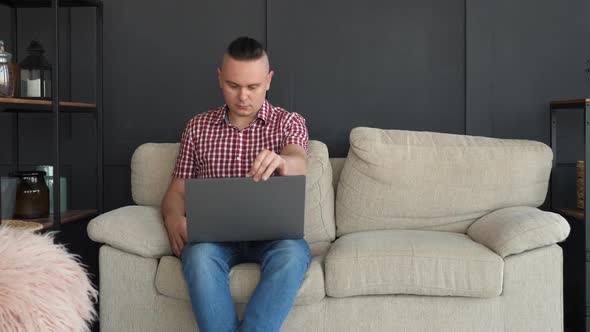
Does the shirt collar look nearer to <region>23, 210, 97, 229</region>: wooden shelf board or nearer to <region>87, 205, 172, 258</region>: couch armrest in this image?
<region>87, 205, 172, 258</region>: couch armrest

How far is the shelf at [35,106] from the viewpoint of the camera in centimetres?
301

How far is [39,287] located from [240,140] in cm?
125

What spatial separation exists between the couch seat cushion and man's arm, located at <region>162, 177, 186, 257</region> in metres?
0.08

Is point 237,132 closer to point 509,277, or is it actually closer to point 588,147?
point 509,277

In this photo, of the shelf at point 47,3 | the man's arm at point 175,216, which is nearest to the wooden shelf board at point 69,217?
the man's arm at point 175,216

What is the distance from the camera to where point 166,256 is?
2.72m

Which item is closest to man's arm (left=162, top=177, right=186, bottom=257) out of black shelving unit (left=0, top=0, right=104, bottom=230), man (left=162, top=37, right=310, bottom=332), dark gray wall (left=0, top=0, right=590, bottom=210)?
man (left=162, top=37, right=310, bottom=332)

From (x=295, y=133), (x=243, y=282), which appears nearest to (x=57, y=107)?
(x=295, y=133)

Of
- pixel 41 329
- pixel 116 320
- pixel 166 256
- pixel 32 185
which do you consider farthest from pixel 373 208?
pixel 41 329

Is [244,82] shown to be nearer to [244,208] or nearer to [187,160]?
[187,160]

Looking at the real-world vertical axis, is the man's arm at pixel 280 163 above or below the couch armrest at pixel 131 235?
above

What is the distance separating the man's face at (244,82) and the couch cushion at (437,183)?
619 millimetres

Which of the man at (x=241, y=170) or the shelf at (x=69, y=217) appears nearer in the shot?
the man at (x=241, y=170)

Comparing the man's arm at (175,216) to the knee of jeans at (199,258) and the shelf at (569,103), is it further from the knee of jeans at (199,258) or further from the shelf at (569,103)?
the shelf at (569,103)
